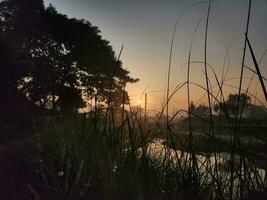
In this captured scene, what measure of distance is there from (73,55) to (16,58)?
45.7 feet

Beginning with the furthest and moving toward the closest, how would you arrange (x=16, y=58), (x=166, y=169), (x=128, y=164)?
(x=16, y=58), (x=166, y=169), (x=128, y=164)

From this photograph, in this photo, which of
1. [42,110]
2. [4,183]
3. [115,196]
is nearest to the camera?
[115,196]

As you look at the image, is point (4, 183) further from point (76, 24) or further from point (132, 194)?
point (76, 24)

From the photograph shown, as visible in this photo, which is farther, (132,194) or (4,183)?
(4,183)

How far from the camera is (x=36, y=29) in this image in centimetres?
3048

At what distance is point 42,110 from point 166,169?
58.7 feet

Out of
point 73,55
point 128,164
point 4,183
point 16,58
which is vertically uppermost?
point 73,55

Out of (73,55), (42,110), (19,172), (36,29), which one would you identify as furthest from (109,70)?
(19,172)

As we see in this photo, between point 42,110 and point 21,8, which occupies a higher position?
point 21,8

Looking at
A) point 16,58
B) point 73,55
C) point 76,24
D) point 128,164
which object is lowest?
point 128,164

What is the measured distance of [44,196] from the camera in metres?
2.44

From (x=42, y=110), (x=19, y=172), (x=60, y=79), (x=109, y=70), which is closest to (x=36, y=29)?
(x=60, y=79)

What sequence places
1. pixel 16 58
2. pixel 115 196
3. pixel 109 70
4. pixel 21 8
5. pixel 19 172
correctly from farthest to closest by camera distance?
1. pixel 109 70
2. pixel 21 8
3. pixel 16 58
4. pixel 19 172
5. pixel 115 196

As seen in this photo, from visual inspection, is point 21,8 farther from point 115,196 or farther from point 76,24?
point 115,196
